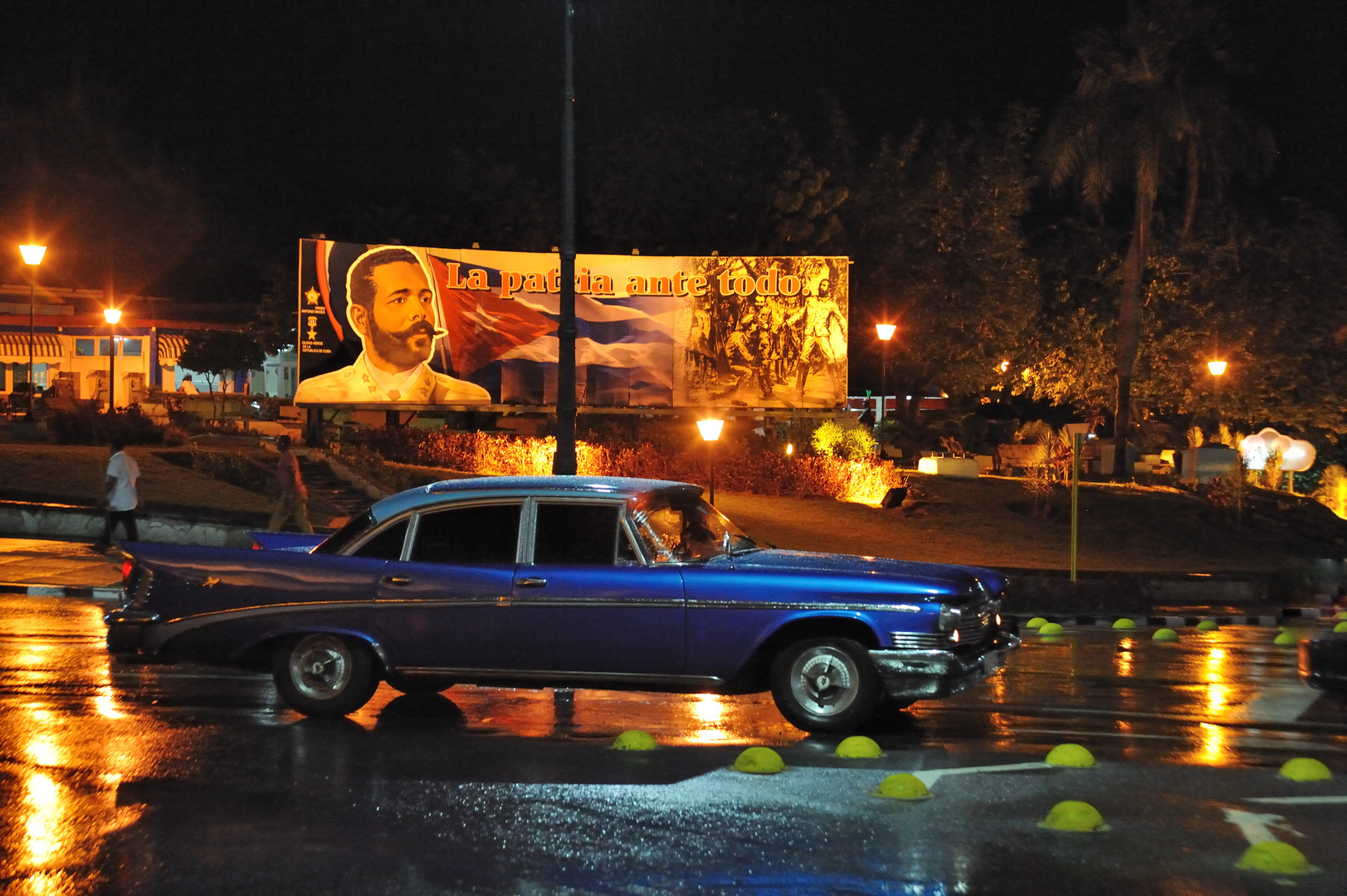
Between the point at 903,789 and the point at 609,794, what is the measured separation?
1.45 metres

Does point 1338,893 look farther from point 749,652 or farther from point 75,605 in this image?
point 75,605

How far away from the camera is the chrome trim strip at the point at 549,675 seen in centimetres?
820

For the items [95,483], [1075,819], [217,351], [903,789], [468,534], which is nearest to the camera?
[1075,819]

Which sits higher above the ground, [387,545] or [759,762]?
[387,545]

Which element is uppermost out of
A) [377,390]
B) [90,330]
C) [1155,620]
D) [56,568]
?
[90,330]

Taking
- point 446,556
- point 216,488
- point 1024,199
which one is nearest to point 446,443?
point 216,488

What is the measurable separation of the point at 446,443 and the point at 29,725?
2162cm

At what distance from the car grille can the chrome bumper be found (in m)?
0.04

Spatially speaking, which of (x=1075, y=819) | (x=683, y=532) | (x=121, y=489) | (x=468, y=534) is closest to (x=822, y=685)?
(x=683, y=532)

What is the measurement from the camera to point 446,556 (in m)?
8.55

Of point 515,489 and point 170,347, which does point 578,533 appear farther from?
point 170,347

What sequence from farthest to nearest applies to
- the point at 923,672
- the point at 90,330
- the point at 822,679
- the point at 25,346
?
the point at 90,330 < the point at 25,346 < the point at 822,679 < the point at 923,672

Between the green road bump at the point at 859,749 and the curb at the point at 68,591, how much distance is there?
33.6 ft

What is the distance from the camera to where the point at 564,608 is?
8.25m
